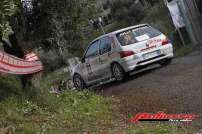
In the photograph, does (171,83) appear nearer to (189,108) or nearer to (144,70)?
(189,108)

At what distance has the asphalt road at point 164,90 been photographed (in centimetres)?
1221

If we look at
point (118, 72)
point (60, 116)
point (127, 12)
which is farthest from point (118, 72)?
point (127, 12)

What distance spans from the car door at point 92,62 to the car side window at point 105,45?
259mm

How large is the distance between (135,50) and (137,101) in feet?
16.1

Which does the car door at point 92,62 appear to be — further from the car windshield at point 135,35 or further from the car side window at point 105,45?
the car windshield at point 135,35

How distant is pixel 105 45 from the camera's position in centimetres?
1908

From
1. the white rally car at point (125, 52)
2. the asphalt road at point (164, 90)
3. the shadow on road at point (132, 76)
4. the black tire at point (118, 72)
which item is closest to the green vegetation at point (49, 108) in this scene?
the asphalt road at point (164, 90)

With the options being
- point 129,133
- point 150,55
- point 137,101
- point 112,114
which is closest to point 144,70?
point 150,55

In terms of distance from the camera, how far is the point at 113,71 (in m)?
18.8

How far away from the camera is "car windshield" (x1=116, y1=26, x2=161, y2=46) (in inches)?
728

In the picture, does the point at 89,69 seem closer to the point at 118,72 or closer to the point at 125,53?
the point at 118,72

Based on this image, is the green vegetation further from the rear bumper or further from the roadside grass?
the rear bumper

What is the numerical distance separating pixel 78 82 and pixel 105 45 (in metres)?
2.74

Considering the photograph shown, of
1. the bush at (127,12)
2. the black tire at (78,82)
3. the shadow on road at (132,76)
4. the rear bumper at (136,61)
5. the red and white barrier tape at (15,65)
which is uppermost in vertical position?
the bush at (127,12)
